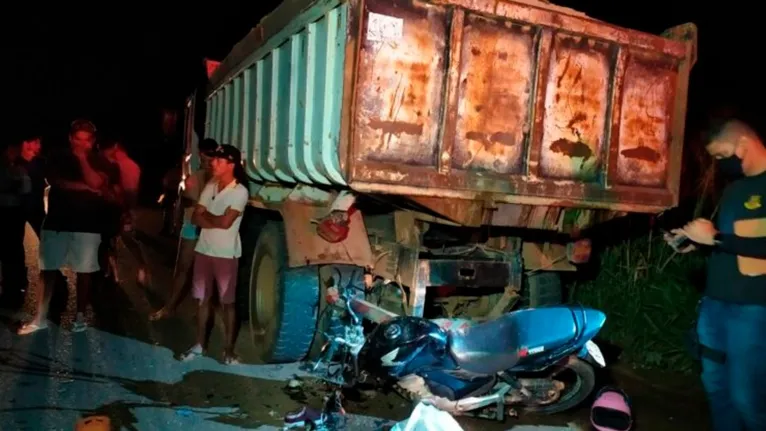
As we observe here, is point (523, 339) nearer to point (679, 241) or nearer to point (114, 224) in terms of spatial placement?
point (679, 241)

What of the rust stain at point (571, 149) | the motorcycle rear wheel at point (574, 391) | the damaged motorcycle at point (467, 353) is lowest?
the motorcycle rear wheel at point (574, 391)

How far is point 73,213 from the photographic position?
5.44 metres

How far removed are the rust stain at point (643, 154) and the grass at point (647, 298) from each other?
7.47 ft

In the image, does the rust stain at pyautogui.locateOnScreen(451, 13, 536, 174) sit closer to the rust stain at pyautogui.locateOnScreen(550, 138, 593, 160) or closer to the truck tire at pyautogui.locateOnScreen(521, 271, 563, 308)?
the rust stain at pyautogui.locateOnScreen(550, 138, 593, 160)

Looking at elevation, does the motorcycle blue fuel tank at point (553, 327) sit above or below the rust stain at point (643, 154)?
below

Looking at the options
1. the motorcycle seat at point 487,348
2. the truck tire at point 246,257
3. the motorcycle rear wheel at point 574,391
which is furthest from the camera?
the truck tire at point 246,257

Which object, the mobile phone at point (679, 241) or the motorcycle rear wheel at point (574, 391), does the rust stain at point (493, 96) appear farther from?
the motorcycle rear wheel at point (574, 391)

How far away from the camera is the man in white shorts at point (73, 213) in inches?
213

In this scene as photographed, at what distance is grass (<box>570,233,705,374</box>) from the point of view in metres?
5.95

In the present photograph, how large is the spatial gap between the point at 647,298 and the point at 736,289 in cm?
317

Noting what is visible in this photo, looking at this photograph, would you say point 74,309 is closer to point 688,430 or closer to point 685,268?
point 688,430

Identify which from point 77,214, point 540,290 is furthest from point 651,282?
point 77,214

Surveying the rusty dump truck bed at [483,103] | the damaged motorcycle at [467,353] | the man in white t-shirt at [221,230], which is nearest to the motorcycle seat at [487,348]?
the damaged motorcycle at [467,353]

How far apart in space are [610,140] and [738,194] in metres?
0.89
